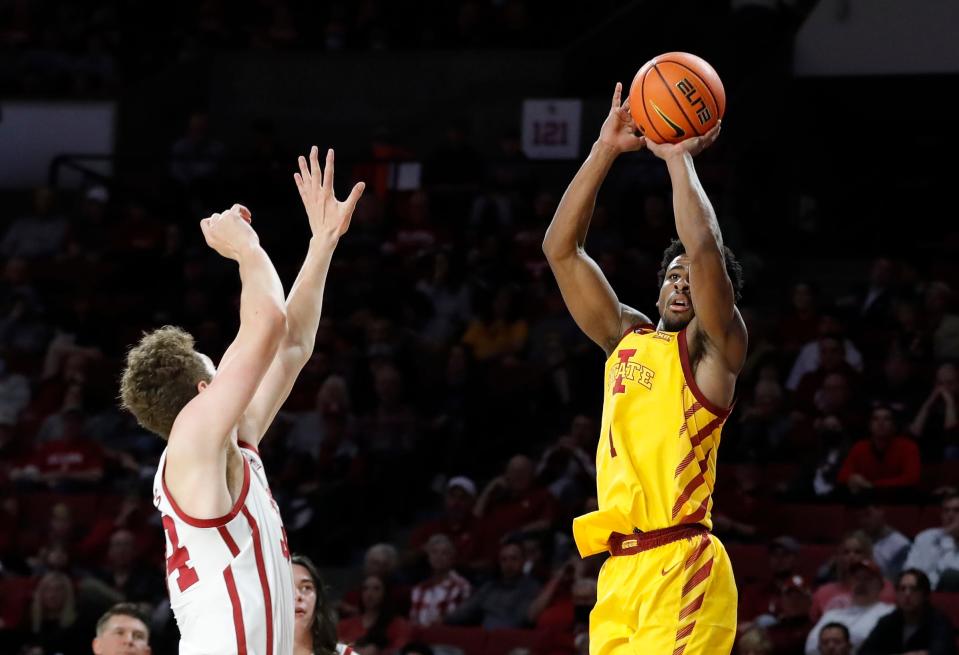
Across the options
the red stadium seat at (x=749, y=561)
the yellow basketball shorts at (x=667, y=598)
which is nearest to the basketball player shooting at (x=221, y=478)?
the yellow basketball shorts at (x=667, y=598)

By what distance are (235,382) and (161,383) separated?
33 centimetres

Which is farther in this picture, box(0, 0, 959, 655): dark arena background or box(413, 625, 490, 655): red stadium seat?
box(0, 0, 959, 655): dark arena background

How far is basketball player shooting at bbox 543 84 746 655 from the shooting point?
522 centimetres

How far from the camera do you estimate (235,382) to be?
414 cm

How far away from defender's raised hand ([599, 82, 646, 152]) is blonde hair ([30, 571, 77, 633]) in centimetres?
669

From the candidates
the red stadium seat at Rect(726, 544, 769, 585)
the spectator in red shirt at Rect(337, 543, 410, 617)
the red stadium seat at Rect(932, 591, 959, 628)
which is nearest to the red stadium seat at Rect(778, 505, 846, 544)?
the red stadium seat at Rect(726, 544, 769, 585)

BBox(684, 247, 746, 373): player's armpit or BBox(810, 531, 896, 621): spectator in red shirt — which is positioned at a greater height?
BBox(684, 247, 746, 373): player's armpit

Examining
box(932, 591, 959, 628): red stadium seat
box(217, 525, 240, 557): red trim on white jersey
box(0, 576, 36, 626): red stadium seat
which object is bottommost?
box(0, 576, 36, 626): red stadium seat

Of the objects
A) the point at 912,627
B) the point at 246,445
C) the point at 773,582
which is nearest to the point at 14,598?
the point at 773,582

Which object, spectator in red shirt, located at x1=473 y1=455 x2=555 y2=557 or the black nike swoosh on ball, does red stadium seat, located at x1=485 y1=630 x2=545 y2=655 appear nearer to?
spectator in red shirt, located at x1=473 y1=455 x2=555 y2=557

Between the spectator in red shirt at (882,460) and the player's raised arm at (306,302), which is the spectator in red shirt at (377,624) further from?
the player's raised arm at (306,302)

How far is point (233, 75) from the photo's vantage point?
17.2 m

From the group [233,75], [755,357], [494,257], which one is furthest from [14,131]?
[755,357]

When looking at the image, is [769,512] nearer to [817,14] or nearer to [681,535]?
[681,535]
